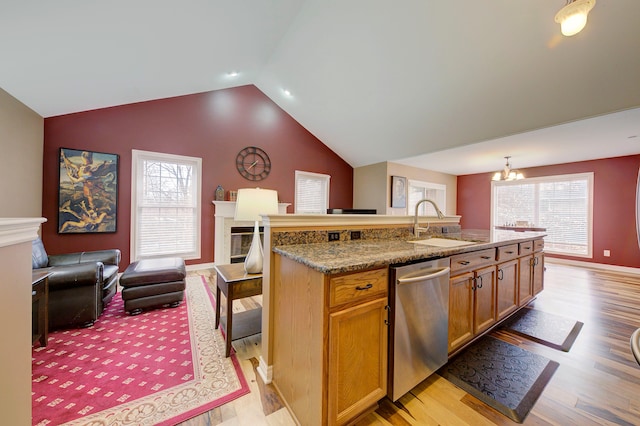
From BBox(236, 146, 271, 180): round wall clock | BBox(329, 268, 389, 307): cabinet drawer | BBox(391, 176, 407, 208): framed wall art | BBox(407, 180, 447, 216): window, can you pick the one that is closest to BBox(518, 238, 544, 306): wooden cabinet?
BBox(329, 268, 389, 307): cabinet drawer

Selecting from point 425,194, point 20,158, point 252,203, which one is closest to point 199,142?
point 20,158

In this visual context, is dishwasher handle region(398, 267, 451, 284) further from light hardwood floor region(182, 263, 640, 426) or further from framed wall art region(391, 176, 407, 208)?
framed wall art region(391, 176, 407, 208)

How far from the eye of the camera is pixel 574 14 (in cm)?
155

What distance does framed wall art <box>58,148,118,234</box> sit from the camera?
3426 mm

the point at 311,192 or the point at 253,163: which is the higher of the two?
the point at 253,163

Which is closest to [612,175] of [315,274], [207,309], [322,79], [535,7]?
[535,7]

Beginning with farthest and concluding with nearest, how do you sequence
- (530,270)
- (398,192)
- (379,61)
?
(398,192) < (379,61) < (530,270)

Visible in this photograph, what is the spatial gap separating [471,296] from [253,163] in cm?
452

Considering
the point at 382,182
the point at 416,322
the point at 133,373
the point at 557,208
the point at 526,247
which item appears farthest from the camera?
the point at 382,182

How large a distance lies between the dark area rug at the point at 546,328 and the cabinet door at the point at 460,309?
36.5 inches

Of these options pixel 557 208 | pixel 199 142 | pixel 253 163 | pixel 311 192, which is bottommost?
pixel 557 208

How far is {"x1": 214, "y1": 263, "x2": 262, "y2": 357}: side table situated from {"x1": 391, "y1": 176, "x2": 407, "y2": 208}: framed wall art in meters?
4.46

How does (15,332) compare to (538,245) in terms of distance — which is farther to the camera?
(538,245)

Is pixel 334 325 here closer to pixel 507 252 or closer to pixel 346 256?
pixel 346 256
